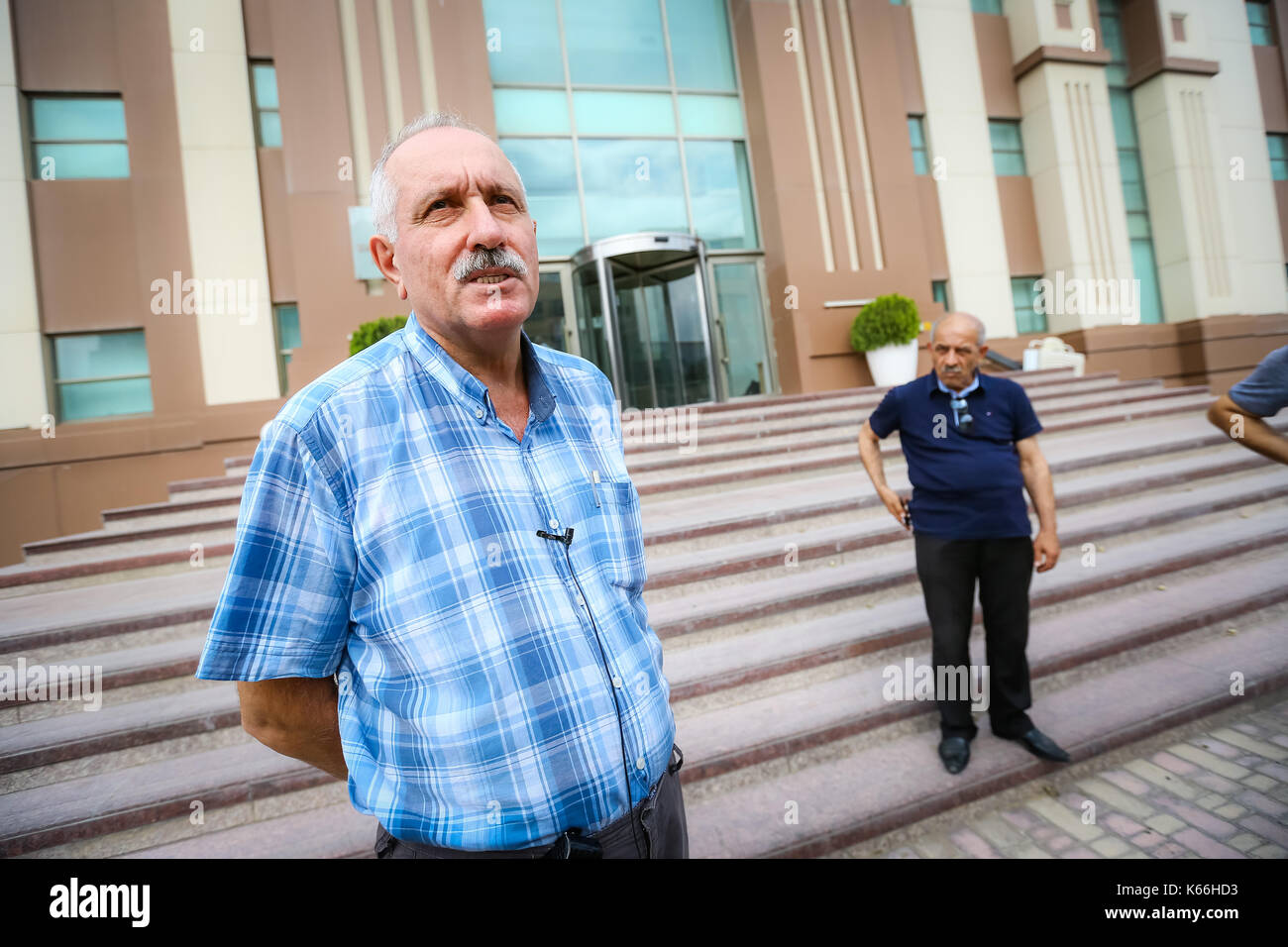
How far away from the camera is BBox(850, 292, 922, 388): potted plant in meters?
9.94

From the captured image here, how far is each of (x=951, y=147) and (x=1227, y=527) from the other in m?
9.43

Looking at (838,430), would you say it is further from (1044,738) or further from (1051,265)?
(1051,265)

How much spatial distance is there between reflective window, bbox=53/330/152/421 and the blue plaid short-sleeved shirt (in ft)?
32.3

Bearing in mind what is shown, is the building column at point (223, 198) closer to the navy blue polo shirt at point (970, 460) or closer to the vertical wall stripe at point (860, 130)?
the navy blue polo shirt at point (970, 460)

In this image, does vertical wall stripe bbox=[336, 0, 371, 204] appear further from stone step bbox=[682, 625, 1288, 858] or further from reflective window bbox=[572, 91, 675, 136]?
stone step bbox=[682, 625, 1288, 858]

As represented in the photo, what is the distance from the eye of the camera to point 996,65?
12469 mm

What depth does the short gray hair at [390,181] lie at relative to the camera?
1.24 m

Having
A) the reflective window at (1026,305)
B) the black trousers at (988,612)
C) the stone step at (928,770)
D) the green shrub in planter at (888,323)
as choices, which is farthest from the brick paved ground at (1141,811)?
the reflective window at (1026,305)

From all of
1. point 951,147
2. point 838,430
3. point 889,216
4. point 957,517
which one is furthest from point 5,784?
point 951,147

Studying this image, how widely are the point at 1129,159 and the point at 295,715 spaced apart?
56.8 feet

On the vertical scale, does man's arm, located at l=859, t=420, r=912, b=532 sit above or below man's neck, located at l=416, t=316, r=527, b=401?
below

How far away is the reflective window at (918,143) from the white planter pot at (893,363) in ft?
13.4

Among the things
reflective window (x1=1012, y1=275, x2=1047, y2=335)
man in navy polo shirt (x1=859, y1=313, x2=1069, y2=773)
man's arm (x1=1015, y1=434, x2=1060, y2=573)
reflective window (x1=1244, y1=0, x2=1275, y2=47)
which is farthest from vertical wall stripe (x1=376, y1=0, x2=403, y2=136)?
reflective window (x1=1244, y1=0, x2=1275, y2=47)

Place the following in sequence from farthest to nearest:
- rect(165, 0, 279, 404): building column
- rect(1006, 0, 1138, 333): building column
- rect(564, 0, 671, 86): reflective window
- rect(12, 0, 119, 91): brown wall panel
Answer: rect(1006, 0, 1138, 333): building column, rect(564, 0, 671, 86): reflective window, rect(165, 0, 279, 404): building column, rect(12, 0, 119, 91): brown wall panel
